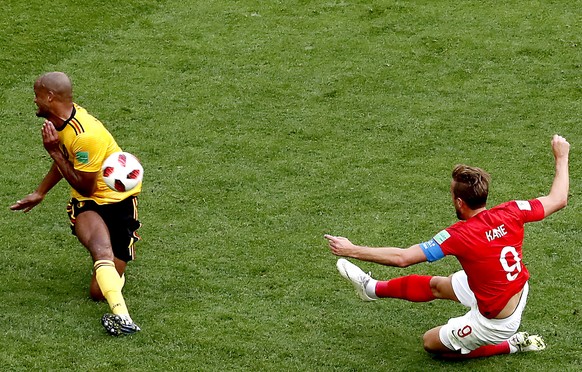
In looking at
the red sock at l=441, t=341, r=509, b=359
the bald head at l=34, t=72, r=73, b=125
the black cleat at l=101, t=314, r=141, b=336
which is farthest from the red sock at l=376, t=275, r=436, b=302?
the bald head at l=34, t=72, r=73, b=125

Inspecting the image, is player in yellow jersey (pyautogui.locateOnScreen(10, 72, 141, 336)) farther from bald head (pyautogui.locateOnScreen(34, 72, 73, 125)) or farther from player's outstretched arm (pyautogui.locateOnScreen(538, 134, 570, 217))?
player's outstretched arm (pyautogui.locateOnScreen(538, 134, 570, 217))

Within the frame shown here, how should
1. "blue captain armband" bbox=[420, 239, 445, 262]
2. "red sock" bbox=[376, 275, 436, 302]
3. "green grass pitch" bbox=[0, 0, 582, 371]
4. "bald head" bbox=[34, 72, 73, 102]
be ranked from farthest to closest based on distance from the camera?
"bald head" bbox=[34, 72, 73, 102], "green grass pitch" bbox=[0, 0, 582, 371], "red sock" bbox=[376, 275, 436, 302], "blue captain armband" bbox=[420, 239, 445, 262]

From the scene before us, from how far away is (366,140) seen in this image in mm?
9195

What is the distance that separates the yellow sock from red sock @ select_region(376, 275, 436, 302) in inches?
68.2

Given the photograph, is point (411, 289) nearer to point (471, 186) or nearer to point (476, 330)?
point (476, 330)

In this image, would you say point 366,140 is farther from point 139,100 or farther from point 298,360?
point 298,360

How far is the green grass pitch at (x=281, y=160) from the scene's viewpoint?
6.22 m

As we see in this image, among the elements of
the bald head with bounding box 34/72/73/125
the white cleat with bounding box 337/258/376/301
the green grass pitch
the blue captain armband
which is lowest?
the green grass pitch

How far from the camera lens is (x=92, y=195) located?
657 cm

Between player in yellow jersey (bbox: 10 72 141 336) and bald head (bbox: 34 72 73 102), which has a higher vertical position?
bald head (bbox: 34 72 73 102)

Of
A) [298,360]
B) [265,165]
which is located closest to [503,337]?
[298,360]

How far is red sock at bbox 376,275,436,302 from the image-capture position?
20.1 ft

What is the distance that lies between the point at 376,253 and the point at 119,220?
6.90 feet

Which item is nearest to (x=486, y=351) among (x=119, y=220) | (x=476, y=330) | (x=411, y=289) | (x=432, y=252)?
(x=476, y=330)
